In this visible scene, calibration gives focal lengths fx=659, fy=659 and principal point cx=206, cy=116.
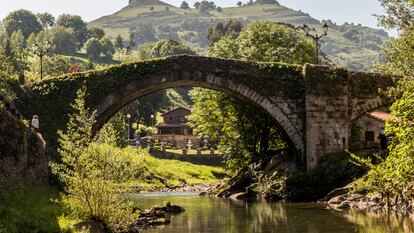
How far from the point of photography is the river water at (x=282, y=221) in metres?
23.2

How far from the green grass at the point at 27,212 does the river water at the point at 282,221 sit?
4196mm

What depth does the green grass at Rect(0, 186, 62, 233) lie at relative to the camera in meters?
17.5

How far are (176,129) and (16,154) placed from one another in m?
96.0

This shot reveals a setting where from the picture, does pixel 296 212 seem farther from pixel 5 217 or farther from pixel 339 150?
pixel 5 217

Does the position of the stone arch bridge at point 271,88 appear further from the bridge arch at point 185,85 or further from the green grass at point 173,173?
the green grass at point 173,173

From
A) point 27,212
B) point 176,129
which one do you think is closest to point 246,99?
point 27,212

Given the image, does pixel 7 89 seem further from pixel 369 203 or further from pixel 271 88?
pixel 369 203

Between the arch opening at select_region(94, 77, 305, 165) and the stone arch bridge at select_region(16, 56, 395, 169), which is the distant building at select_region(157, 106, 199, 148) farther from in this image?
the stone arch bridge at select_region(16, 56, 395, 169)

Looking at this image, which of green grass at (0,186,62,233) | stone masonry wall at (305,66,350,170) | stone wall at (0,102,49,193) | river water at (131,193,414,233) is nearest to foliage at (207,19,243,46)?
stone masonry wall at (305,66,350,170)

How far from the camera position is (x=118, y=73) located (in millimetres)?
37844

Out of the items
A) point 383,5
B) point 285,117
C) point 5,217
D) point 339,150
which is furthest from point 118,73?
point 5,217

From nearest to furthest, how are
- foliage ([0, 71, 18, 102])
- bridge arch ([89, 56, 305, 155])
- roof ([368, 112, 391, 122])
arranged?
foliage ([0, 71, 18, 102]), bridge arch ([89, 56, 305, 155]), roof ([368, 112, 391, 122])

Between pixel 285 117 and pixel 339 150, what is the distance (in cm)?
369

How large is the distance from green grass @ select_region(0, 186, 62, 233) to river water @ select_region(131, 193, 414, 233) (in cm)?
420
